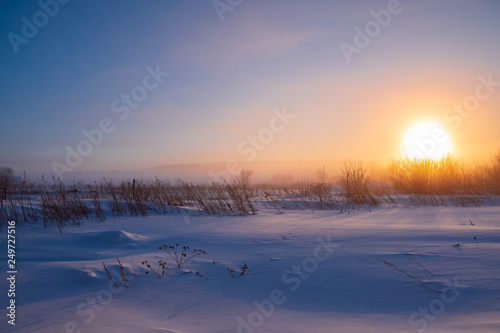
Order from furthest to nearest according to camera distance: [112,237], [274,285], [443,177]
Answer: [443,177] → [112,237] → [274,285]

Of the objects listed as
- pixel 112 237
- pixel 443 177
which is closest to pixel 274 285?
A: pixel 112 237

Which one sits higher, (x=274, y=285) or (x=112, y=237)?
(x=112, y=237)

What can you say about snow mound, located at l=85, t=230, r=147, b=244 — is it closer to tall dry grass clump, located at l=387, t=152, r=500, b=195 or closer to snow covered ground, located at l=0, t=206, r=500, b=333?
snow covered ground, located at l=0, t=206, r=500, b=333

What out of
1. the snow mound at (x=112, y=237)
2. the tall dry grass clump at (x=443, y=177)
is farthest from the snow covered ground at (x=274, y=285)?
the tall dry grass clump at (x=443, y=177)

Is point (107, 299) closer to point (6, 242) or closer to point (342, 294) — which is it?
point (342, 294)

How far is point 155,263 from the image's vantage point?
4027 mm

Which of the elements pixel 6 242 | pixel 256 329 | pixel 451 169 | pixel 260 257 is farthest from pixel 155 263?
pixel 451 169

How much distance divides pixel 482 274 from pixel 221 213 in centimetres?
667

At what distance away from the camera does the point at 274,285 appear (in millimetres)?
3314

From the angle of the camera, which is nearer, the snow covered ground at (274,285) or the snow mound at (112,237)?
the snow covered ground at (274,285)

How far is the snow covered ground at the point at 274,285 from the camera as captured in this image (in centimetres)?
245

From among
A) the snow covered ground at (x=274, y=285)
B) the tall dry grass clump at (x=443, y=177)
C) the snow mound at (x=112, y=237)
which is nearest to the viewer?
the snow covered ground at (x=274, y=285)

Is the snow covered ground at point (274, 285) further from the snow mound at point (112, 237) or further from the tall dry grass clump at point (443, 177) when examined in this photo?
the tall dry grass clump at point (443, 177)

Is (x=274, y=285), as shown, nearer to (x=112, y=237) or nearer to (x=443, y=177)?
(x=112, y=237)
